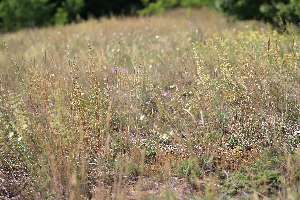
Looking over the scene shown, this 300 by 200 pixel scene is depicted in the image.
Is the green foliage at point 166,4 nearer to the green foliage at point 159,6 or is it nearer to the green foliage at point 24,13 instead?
the green foliage at point 159,6

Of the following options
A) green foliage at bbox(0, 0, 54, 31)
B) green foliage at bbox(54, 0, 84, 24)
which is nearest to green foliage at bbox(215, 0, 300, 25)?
green foliage at bbox(54, 0, 84, 24)

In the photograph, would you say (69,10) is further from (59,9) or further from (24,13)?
(24,13)

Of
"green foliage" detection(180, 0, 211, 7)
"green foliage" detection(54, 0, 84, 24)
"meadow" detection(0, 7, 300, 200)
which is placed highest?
"green foliage" detection(54, 0, 84, 24)

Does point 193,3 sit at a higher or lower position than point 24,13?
lower

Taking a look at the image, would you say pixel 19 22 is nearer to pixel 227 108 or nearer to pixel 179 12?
pixel 179 12

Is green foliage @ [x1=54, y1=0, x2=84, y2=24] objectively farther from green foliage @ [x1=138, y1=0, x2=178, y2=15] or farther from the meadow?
the meadow

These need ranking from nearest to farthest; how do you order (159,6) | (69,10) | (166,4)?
1. (69,10)
2. (159,6)
3. (166,4)

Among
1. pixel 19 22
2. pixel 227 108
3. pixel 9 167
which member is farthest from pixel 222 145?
pixel 19 22

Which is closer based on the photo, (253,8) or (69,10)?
(253,8)

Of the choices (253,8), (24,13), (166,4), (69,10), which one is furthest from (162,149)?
(166,4)

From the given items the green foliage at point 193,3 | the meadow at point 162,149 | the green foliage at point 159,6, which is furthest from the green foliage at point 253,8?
the green foliage at point 159,6

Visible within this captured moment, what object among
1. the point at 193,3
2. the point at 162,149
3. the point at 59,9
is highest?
the point at 59,9

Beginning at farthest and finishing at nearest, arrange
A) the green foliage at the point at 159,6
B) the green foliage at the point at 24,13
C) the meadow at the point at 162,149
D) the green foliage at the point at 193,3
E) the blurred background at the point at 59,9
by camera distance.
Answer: the green foliage at the point at 159,6
the green foliage at the point at 193,3
the blurred background at the point at 59,9
the green foliage at the point at 24,13
the meadow at the point at 162,149

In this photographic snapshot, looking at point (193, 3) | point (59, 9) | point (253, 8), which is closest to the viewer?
point (253, 8)
